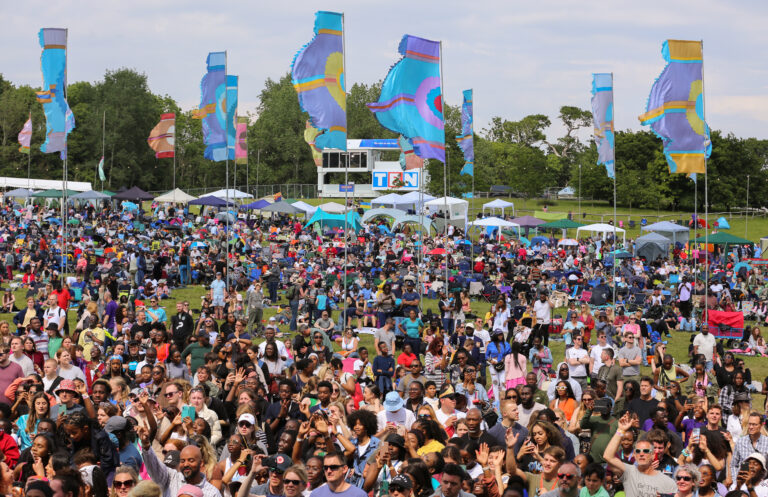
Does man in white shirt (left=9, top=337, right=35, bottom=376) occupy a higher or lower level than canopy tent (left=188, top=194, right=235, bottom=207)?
lower

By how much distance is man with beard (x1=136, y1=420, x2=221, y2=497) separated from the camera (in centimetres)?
655

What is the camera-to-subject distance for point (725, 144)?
77188 millimetres

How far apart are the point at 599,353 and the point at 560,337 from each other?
25.5 feet

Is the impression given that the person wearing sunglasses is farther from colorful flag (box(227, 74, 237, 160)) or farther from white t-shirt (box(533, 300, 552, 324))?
colorful flag (box(227, 74, 237, 160))

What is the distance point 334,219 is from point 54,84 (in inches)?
731

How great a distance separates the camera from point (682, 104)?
19.2 meters

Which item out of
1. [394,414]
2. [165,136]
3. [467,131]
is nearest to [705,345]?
[394,414]

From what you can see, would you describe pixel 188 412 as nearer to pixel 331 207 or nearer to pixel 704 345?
pixel 704 345

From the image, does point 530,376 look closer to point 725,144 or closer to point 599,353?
point 599,353

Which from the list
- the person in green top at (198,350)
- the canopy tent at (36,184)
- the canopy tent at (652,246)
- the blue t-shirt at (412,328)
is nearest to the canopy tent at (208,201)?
the canopy tent at (652,246)

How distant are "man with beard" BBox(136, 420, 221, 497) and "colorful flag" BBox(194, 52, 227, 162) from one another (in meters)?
17.5

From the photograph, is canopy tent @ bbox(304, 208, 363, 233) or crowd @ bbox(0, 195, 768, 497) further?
canopy tent @ bbox(304, 208, 363, 233)

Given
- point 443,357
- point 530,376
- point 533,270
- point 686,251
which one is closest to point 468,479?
point 530,376

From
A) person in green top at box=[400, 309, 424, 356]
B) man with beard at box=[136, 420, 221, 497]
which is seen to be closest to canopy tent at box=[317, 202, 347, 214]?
person in green top at box=[400, 309, 424, 356]
